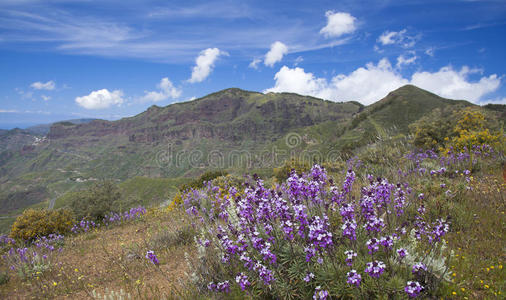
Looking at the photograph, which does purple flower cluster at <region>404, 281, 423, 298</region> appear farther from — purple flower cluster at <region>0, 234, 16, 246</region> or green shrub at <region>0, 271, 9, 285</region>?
purple flower cluster at <region>0, 234, 16, 246</region>

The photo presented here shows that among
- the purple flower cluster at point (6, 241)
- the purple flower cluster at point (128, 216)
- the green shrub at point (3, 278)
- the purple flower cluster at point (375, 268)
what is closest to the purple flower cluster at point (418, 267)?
the purple flower cluster at point (375, 268)

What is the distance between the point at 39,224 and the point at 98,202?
3.18m

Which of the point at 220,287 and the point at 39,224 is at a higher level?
the point at 220,287

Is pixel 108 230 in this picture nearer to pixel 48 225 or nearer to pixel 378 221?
pixel 48 225

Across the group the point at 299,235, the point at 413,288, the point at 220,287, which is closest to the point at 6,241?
the point at 220,287

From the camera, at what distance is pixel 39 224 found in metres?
10.8

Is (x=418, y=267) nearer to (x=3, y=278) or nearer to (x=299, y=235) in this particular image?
(x=299, y=235)

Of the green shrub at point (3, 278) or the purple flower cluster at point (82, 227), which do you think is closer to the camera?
the green shrub at point (3, 278)

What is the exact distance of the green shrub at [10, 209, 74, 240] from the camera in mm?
10633

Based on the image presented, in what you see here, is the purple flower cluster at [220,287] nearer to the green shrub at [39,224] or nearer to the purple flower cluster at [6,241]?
the green shrub at [39,224]

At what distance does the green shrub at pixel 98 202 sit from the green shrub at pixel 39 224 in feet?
4.47

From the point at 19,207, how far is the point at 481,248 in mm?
213078

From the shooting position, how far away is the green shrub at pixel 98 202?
13396 mm

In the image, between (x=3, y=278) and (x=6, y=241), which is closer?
(x=3, y=278)
